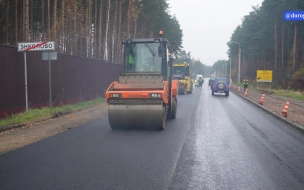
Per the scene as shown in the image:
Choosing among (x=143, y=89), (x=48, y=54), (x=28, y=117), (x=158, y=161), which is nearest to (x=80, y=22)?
(x=48, y=54)

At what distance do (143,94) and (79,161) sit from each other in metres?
4.44

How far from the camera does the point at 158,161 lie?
7.66m

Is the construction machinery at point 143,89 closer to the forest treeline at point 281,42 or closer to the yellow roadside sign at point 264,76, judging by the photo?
the forest treeline at point 281,42

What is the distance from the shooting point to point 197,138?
10703mm

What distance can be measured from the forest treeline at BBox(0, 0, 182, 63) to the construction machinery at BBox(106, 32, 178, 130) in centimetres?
1104

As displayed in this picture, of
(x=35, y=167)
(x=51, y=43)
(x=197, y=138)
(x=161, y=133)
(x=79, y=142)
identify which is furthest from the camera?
(x=51, y=43)

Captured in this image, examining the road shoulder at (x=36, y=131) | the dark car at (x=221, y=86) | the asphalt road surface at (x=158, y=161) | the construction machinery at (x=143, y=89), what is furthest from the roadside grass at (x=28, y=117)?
the dark car at (x=221, y=86)

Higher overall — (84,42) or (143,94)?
(84,42)

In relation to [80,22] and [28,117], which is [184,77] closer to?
[80,22]

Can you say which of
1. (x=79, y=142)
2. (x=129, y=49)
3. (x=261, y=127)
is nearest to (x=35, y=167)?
(x=79, y=142)

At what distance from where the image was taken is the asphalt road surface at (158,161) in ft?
20.2

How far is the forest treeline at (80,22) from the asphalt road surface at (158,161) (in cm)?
1478

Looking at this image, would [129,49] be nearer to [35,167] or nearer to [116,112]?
[116,112]

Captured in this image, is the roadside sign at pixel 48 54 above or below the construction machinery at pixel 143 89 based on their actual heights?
above
